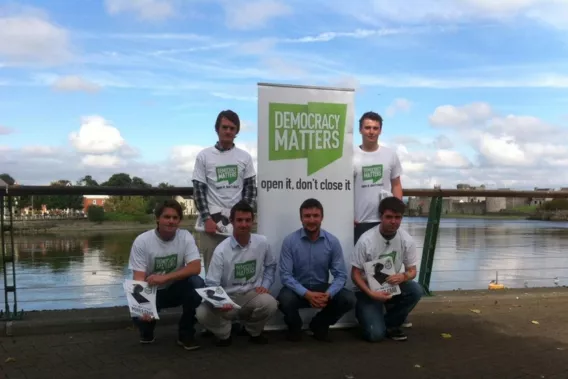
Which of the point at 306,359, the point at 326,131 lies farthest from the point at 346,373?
the point at 326,131

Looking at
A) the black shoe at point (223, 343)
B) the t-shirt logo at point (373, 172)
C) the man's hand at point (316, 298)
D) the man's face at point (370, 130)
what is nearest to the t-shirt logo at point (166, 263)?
the black shoe at point (223, 343)

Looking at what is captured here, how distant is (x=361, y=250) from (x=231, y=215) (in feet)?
3.81

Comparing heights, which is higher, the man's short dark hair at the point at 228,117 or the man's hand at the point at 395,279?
the man's short dark hair at the point at 228,117

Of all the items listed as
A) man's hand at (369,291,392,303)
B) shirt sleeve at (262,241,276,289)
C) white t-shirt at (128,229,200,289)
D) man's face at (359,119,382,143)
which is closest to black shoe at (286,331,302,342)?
shirt sleeve at (262,241,276,289)

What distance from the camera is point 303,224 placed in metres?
4.48

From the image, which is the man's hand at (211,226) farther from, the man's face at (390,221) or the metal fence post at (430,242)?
the metal fence post at (430,242)

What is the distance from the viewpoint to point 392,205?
176 inches

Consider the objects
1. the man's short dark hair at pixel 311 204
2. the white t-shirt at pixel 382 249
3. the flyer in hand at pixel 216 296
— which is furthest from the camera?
the white t-shirt at pixel 382 249

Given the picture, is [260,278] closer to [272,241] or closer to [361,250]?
[272,241]

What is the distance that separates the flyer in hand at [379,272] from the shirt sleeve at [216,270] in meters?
1.24

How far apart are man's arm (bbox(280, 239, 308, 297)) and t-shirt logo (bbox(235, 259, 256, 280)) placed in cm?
25

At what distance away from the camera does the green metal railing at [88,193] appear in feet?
15.3

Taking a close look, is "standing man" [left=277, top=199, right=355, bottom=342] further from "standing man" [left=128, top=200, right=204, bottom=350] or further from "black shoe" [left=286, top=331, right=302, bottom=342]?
"standing man" [left=128, top=200, right=204, bottom=350]

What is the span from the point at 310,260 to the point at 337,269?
24 cm
